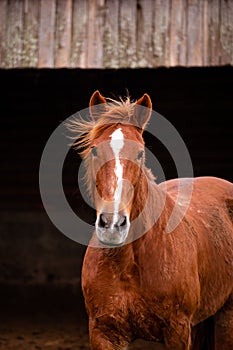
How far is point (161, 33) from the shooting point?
638cm

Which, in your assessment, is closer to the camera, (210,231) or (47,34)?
(210,231)

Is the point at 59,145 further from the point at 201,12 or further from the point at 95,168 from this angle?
the point at 95,168

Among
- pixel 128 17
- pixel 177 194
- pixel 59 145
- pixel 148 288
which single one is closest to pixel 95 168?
pixel 148 288

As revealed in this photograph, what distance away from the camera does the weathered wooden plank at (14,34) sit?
21.5 ft

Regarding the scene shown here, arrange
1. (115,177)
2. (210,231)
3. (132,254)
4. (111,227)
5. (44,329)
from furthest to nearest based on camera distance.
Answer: (44,329) → (210,231) → (132,254) → (115,177) → (111,227)

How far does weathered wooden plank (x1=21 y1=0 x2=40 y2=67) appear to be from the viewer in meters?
6.52

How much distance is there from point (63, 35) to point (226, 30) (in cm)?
136

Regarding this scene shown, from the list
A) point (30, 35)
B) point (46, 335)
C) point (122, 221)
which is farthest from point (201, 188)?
point (46, 335)

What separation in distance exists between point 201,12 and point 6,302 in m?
5.11

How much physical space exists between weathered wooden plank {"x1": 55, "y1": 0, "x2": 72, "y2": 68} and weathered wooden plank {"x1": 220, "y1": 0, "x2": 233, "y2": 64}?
→ 1.28 meters

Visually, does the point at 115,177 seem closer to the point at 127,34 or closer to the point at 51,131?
the point at 127,34

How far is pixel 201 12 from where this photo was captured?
6.36 metres

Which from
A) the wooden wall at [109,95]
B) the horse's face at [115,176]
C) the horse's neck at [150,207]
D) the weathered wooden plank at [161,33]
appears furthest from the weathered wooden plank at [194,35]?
the horse's face at [115,176]

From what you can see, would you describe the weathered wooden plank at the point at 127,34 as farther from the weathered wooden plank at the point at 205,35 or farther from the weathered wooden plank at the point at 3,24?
the weathered wooden plank at the point at 3,24
